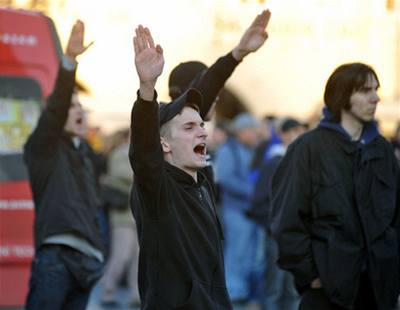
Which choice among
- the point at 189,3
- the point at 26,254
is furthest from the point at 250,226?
the point at 189,3

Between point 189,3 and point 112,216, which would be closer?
point 112,216

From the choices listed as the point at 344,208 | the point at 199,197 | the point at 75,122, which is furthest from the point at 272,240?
the point at 199,197

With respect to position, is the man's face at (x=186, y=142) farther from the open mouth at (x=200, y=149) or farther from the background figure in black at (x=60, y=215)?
the background figure in black at (x=60, y=215)

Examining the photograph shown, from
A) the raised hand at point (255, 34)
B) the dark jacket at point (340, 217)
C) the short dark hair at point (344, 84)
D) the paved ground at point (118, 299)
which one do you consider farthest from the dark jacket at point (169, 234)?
the paved ground at point (118, 299)

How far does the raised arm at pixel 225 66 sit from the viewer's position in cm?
639

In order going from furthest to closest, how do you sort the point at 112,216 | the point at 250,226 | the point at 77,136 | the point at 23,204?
the point at 112,216 → the point at 250,226 → the point at 23,204 → the point at 77,136

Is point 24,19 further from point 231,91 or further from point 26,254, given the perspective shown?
point 231,91

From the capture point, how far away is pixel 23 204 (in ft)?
29.4

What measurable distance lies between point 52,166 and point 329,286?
1.70 meters

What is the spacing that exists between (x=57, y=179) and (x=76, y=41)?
777 mm

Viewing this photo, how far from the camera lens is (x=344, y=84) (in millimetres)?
6504

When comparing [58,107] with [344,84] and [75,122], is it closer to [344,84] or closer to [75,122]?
[75,122]

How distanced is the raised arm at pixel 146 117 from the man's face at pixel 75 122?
227 centimetres

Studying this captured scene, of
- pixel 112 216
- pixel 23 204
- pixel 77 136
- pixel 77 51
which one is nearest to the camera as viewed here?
pixel 77 51
